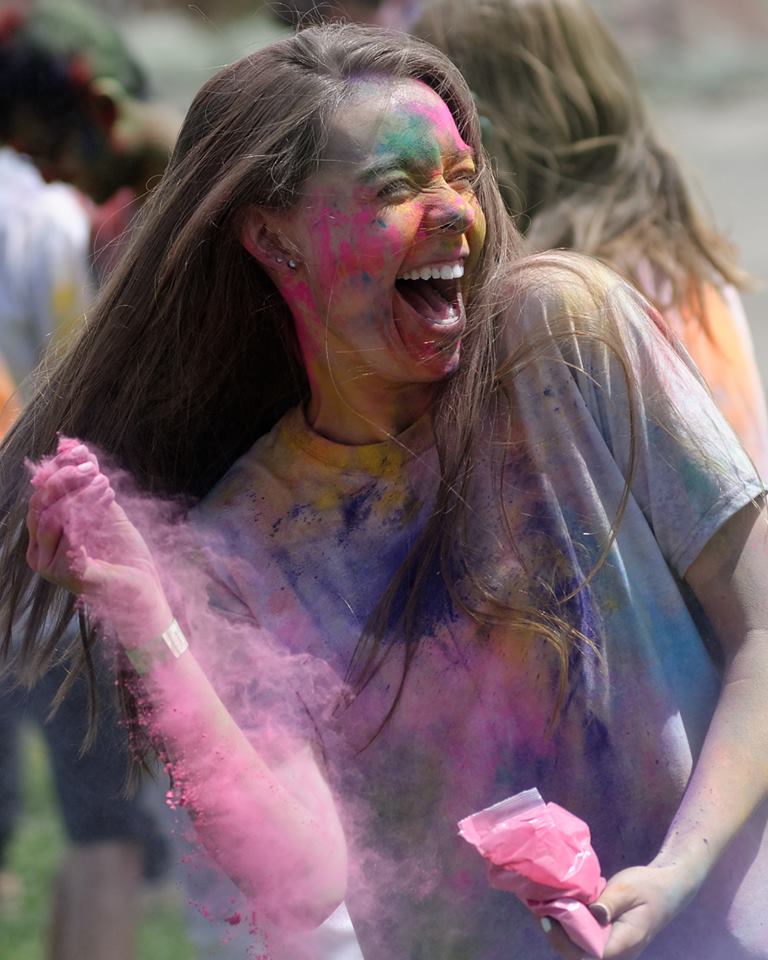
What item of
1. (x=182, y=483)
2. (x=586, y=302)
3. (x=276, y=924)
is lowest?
(x=276, y=924)

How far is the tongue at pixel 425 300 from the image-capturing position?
6.47 ft

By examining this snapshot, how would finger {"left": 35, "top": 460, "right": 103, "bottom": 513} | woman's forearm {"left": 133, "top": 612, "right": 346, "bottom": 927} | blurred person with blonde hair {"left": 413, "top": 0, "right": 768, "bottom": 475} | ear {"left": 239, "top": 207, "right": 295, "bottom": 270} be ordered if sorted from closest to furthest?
finger {"left": 35, "top": 460, "right": 103, "bottom": 513}, woman's forearm {"left": 133, "top": 612, "right": 346, "bottom": 927}, ear {"left": 239, "top": 207, "right": 295, "bottom": 270}, blurred person with blonde hair {"left": 413, "top": 0, "right": 768, "bottom": 475}

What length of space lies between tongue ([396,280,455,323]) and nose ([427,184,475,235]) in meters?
0.09

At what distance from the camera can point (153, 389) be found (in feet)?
7.03

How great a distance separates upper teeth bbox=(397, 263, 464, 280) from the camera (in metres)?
1.97

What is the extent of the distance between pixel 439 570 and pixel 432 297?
336 millimetres

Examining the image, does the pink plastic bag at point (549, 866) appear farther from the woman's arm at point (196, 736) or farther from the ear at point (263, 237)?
the ear at point (263, 237)

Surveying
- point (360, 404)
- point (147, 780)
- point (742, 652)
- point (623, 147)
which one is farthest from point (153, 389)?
point (623, 147)

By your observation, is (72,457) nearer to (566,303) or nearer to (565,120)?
(566,303)

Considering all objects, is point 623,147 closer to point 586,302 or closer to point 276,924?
point 586,302

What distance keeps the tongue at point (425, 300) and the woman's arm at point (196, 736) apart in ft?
1.42

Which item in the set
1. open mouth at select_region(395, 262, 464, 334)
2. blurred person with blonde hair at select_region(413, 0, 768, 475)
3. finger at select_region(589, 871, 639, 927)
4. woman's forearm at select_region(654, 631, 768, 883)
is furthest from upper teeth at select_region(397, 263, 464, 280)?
blurred person with blonde hair at select_region(413, 0, 768, 475)

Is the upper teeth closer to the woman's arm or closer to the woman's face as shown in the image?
the woman's face

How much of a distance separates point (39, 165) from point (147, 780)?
224 cm
